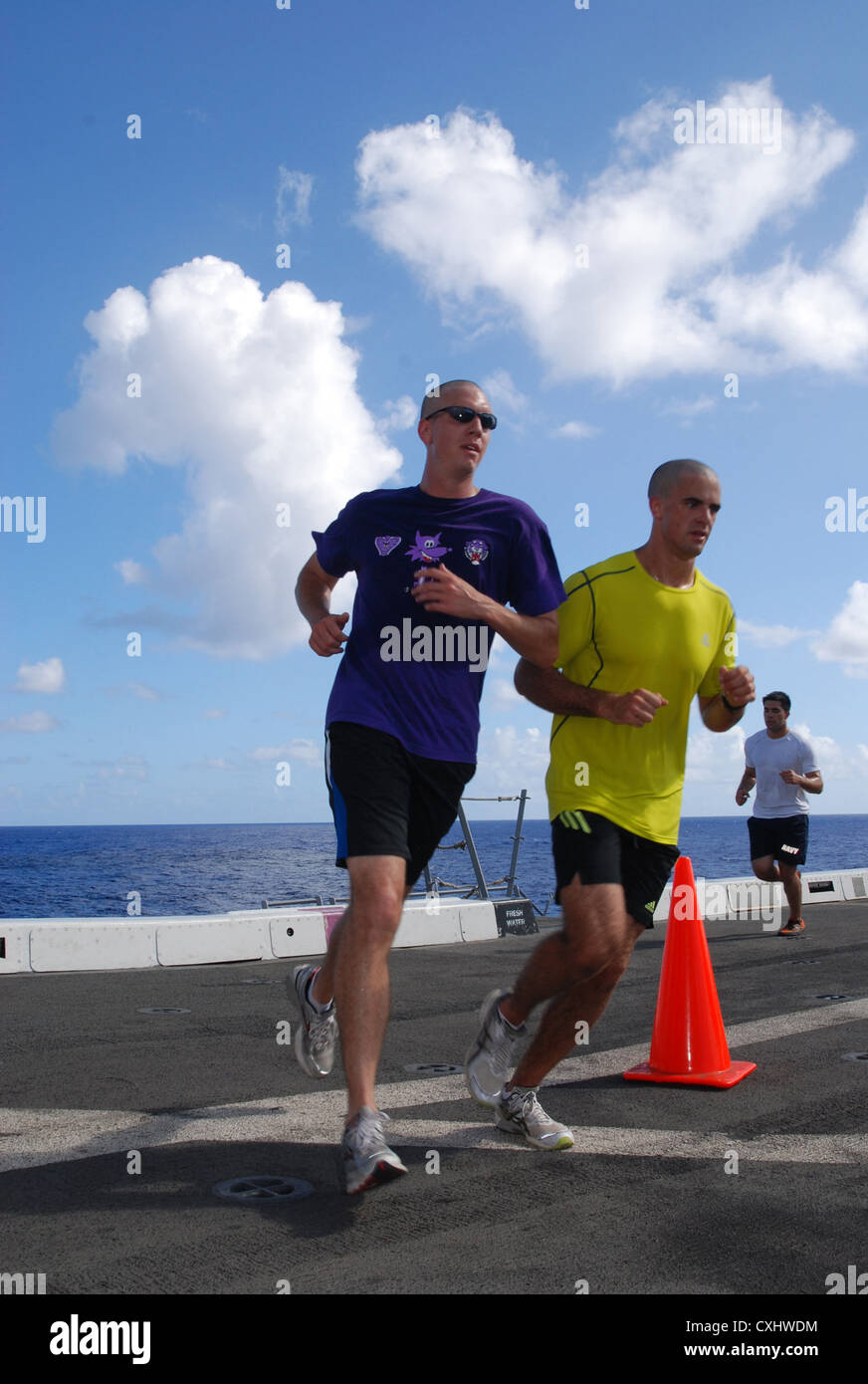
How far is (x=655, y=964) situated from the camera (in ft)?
29.0

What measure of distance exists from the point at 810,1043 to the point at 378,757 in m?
3.12

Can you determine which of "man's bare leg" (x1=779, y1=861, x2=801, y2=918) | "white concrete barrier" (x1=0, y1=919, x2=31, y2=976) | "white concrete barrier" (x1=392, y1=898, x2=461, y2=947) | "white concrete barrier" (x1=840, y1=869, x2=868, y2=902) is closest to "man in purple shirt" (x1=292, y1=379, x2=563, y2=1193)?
"white concrete barrier" (x1=0, y1=919, x2=31, y2=976)

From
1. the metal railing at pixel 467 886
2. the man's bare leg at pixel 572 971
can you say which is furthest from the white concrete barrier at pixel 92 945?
the man's bare leg at pixel 572 971

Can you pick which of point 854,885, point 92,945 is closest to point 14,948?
point 92,945

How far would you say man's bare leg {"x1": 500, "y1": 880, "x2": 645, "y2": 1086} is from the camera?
3580 millimetres

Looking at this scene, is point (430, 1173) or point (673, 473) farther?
point (673, 473)

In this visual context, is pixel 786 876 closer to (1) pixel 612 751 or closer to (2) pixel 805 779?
(2) pixel 805 779

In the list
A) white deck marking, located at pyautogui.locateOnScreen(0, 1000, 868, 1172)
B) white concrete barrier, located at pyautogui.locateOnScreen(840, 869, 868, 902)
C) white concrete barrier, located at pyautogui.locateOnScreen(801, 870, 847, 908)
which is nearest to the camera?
white deck marking, located at pyautogui.locateOnScreen(0, 1000, 868, 1172)

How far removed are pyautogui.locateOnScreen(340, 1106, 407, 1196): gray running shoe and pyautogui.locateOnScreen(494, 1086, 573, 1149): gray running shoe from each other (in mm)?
758

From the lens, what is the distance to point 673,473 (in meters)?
3.95

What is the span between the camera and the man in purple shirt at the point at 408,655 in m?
3.32

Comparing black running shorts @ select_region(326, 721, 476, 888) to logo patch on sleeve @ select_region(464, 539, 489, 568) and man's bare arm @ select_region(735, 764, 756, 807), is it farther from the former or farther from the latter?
man's bare arm @ select_region(735, 764, 756, 807)

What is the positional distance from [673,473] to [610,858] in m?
1.39
